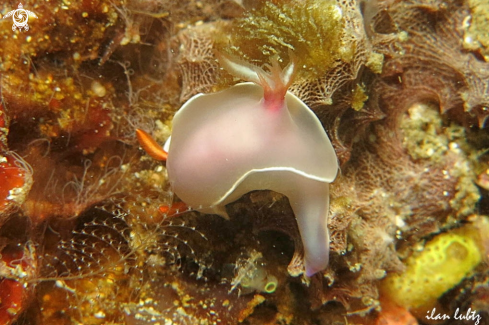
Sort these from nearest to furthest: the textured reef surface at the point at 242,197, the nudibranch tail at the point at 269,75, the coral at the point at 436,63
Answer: the nudibranch tail at the point at 269,75 < the textured reef surface at the point at 242,197 < the coral at the point at 436,63

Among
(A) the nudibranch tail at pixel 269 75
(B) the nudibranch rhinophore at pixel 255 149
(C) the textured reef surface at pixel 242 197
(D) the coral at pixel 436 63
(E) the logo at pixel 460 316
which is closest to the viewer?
(A) the nudibranch tail at pixel 269 75

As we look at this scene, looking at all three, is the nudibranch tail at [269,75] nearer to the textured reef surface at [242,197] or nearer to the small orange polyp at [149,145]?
the textured reef surface at [242,197]

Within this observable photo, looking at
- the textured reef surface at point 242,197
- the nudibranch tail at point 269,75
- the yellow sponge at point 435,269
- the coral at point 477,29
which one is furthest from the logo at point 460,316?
the nudibranch tail at point 269,75

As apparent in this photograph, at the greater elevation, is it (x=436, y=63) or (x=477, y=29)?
(x=477, y=29)

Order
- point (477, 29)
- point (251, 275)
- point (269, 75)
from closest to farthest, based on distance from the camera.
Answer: point (269, 75)
point (477, 29)
point (251, 275)

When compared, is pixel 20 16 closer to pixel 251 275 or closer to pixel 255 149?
pixel 255 149

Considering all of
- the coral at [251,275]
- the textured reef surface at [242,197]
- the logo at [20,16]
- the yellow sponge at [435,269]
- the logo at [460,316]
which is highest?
the logo at [20,16]

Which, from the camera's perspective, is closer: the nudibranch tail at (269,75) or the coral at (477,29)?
the nudibranch tail at (269,75)

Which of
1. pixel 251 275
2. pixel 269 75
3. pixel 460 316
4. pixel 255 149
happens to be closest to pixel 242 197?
pixel 255 149
